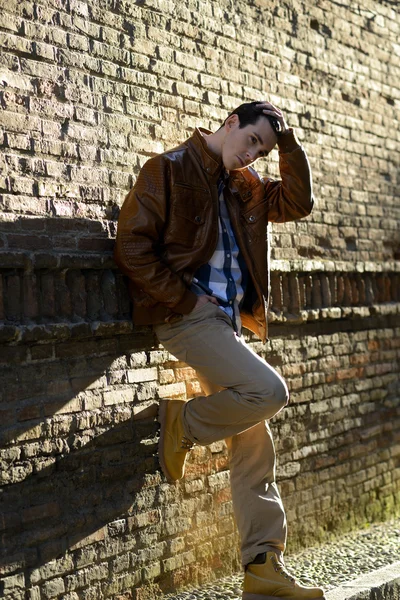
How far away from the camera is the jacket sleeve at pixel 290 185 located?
181 inches

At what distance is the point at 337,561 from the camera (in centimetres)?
549

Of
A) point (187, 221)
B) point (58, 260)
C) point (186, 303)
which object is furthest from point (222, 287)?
point (58, 260)

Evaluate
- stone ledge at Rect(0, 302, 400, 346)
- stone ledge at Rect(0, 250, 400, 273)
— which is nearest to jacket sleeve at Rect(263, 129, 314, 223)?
stone ledge at Rect(0, 250, 400, 273)

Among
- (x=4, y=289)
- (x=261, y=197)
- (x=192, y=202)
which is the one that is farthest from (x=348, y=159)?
(x=4, y=289)

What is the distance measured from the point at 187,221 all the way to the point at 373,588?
2.05 m

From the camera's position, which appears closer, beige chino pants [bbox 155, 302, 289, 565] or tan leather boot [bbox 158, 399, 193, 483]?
beige chino pants [bbox 155, 302, 289, 565]

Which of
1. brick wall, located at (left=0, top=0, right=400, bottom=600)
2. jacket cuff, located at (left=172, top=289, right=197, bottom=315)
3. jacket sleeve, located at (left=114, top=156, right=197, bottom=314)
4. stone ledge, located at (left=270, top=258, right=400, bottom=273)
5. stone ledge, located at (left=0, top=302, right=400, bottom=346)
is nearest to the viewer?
stone ledge, located at (left=0, top=302, right=400, bottom=346)

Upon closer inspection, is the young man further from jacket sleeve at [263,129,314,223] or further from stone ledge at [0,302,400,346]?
stone ledge at [0,302,400,346]

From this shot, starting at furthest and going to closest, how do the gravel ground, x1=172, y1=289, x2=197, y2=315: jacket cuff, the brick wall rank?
the gravel ground < x1=172, y1=289, x2=197, y2=315: jacket cuff < the brick wall

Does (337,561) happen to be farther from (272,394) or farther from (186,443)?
(272,394)

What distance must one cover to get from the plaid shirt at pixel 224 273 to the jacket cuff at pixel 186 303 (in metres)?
0.13

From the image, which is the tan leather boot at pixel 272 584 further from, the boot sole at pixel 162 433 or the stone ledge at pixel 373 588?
the boot sole at pixel 162 433

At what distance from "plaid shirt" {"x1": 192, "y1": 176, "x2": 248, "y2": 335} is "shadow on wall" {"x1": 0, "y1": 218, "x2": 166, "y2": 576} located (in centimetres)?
40

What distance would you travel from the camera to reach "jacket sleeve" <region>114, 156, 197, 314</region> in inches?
165
